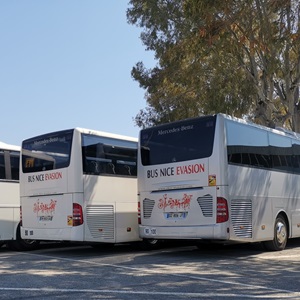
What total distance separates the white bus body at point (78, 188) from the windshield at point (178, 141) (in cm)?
110

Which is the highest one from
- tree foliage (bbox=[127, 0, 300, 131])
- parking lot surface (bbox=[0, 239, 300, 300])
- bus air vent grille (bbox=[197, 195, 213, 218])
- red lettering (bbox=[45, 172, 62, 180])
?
tree foliage (bbox=[127, 0, 300, 131])

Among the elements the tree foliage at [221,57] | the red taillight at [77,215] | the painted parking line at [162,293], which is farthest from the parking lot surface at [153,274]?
the tree foliage at [221,57]

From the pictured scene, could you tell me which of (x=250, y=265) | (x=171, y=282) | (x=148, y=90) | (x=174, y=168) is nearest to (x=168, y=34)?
(x=148, y=90)

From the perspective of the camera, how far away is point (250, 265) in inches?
425

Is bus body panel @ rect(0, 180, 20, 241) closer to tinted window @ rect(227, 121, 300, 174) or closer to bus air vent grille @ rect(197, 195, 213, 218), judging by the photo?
bus air vent grille @ rect(197, 195, 213, 218)

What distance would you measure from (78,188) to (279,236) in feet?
18.4

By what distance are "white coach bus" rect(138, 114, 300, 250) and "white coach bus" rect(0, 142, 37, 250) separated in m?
4.12

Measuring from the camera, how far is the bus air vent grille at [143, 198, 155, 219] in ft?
41.5

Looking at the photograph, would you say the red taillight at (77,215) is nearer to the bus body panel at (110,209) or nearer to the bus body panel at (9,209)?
the bus body panel at (110,209)

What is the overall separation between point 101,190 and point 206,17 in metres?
6.59

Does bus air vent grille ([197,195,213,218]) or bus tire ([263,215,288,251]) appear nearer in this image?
bus air vent grille ([197,195,213,218])

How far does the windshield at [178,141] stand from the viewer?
11.8 metres

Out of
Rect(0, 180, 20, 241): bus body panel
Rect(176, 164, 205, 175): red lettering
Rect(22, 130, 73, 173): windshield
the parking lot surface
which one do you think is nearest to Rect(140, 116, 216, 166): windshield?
Rect(176, 164, 205, 175): red lettering

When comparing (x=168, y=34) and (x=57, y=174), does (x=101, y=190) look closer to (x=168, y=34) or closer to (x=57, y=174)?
(x=57, y=174)
